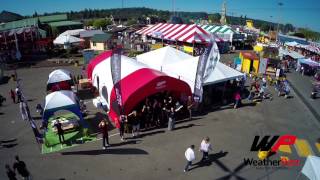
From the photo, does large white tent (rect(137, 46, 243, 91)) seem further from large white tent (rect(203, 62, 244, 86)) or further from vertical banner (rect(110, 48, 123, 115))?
vertical banner (rect(110, 48, 123, 115))

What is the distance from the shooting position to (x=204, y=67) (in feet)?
47.9

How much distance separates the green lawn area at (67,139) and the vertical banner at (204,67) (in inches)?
243

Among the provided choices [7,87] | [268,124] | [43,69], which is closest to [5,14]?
[43,69]

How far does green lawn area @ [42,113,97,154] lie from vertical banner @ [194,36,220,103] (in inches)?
243

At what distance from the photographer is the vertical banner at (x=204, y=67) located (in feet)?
47.2

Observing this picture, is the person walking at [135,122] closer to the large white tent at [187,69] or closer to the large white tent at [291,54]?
the large white tent at [187,69]

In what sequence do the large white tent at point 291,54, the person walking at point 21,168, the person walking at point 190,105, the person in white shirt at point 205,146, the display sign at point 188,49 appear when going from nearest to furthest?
1. the person walking at point 21,168
2. the person in white shirt at point 205,146
3. the person walking at point 190,105
4. the large white tent at point 291,54
5. the display sign at point 188,49

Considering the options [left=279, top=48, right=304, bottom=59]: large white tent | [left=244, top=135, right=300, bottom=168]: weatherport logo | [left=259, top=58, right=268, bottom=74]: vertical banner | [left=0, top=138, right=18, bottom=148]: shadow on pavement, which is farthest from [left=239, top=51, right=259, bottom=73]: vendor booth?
[left=0, top=138, right=18, bottom=148]: shadow on pavement

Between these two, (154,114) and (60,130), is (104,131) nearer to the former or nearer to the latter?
(60,130)

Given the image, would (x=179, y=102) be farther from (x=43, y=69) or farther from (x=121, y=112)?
(x=43, y=69)

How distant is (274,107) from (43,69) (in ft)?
73.1

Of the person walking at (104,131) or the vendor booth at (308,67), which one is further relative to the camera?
the vendor booth at (308,67)

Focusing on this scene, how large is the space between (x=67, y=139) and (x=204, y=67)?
8.18 metres

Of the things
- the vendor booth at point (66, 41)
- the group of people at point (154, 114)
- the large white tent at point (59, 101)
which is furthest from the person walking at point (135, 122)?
the vendor booth at point (66, 41)
